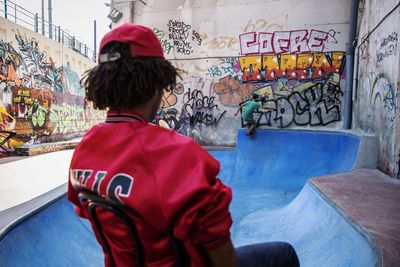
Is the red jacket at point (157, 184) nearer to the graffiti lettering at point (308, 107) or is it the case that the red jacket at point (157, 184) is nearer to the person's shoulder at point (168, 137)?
the person's shoulder at point (168, 137)

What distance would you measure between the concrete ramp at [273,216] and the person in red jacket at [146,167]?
66.0 inches

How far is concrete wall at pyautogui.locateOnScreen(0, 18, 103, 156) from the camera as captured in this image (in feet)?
34.1

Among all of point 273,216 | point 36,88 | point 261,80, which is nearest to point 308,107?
point 261,80

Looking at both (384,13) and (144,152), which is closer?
(144,152)

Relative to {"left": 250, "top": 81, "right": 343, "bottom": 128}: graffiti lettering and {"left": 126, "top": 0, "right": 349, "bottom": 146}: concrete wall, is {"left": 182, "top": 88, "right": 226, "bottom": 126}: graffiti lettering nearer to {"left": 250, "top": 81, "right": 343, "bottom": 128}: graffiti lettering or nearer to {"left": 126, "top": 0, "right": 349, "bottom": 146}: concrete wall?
{"left": 126, "top": 0, "right": 349, "bottom": 146}: concrete wall

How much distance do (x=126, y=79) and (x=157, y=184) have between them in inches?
15.5

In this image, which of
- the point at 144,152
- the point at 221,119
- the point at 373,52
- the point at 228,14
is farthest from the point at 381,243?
the point at 228,14

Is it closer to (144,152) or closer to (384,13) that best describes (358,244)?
(144,152)

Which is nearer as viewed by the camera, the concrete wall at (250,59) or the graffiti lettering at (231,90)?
the concrete wall at (250,59)

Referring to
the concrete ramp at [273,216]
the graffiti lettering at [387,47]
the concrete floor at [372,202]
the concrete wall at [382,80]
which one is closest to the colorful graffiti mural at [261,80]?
the concrete wall at [382,80]

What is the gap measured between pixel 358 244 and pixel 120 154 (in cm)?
227

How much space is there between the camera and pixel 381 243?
2.13 meters

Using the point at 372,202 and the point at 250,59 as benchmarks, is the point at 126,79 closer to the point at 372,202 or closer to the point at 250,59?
the point at 372,202

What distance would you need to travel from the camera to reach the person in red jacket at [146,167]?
2.90ft
